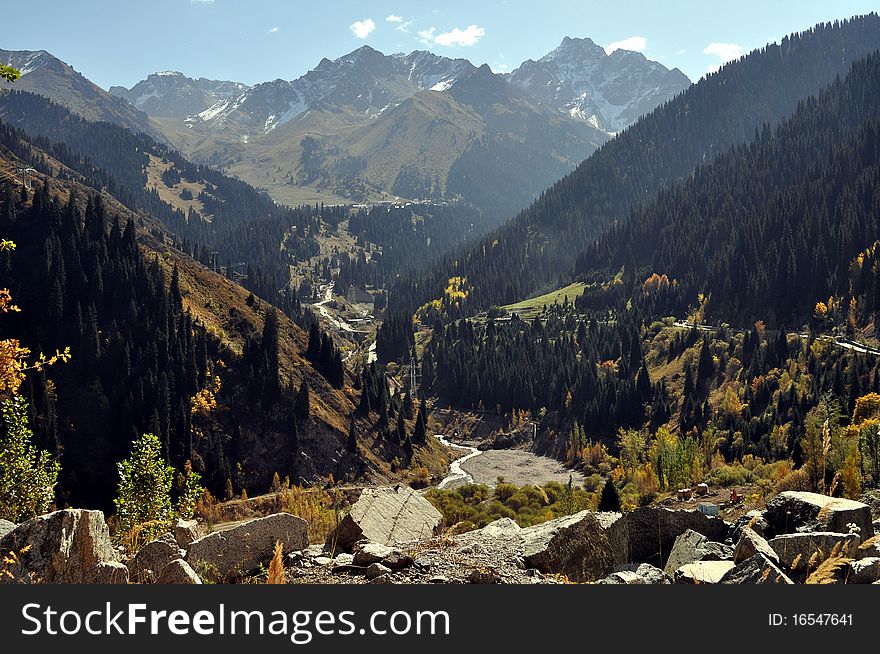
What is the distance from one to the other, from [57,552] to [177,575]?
11.8 feet

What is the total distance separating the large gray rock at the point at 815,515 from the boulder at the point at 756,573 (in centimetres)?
418

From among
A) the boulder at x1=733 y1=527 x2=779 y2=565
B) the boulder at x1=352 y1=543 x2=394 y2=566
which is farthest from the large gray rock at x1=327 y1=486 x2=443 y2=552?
the boulder at x1=733 y1=527 x2=779 y2=565

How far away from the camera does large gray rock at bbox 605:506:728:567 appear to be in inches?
960

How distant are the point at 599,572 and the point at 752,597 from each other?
9.80 metres

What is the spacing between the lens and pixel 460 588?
45.7ft

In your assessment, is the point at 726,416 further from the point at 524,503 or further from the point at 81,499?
the point at 81,499

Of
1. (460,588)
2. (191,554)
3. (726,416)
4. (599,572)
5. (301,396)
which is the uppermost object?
(460,588)

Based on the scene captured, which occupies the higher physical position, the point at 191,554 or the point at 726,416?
the point at 191,554

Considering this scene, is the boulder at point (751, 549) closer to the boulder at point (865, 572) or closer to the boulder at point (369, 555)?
the boulder at point (865, 572)

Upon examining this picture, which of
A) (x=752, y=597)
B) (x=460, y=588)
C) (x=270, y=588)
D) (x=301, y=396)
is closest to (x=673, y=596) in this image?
(x=752, y=597)

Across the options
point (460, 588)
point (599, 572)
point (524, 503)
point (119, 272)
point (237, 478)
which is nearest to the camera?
point (460, 588)

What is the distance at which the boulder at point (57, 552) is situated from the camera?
698 inches

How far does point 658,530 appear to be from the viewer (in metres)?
24.5

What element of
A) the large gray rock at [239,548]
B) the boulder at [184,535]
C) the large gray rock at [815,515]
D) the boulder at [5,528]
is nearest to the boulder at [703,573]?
the large gray rock at [815,515]
